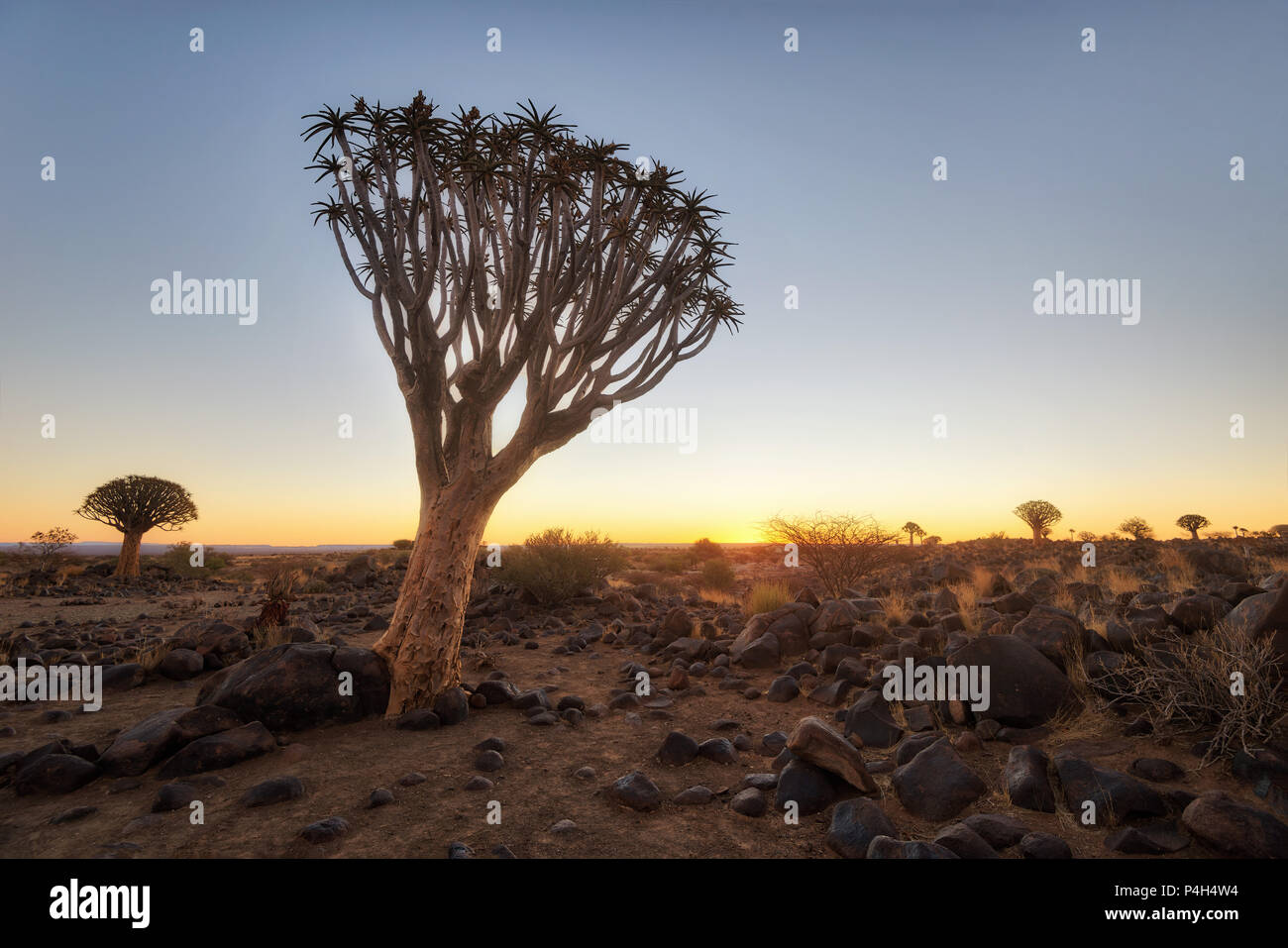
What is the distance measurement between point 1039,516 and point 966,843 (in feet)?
125

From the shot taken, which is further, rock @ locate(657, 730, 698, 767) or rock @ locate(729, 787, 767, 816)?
rock @ locate(657, 730, 698, 767)

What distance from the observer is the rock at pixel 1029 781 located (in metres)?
4.18

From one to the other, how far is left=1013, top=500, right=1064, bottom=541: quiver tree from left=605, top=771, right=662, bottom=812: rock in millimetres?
37580

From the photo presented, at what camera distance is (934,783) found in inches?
173

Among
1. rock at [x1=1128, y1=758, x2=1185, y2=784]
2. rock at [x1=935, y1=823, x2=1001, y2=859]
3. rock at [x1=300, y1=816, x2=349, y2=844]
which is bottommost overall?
rock at [x1=300, y1=816, x2=349, y2=844]

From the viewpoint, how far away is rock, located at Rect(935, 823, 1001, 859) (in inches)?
137

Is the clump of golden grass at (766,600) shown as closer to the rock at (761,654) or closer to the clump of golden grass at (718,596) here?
the clump of golden grass at (718,596)

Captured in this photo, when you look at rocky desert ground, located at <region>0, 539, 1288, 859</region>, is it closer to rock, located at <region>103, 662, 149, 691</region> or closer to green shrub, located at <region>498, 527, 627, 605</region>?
rock, located at <region>103, 662, 149, 691</region>

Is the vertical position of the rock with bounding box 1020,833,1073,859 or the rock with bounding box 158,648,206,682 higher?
the rock with bounding box 1020,833,1073,859

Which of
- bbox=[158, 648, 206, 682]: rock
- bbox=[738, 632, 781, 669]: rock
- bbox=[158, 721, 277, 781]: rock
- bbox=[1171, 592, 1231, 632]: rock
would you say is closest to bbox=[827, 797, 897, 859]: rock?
bbox=[1171, 592, 1231, 632]: rock

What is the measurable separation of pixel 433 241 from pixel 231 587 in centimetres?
2167
